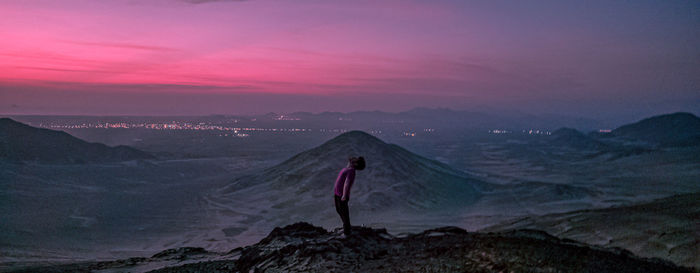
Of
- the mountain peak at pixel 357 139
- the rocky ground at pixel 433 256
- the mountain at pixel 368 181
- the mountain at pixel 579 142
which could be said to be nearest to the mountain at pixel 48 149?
the mountain at pixel 368 181

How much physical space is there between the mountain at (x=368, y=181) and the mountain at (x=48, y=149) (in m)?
50.7

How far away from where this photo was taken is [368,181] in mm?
64500

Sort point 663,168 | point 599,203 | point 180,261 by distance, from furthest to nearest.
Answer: point 663,168
point 599,203
point 180,261

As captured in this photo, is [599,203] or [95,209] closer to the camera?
[95,209]

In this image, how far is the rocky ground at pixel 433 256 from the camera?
7789 millimetres

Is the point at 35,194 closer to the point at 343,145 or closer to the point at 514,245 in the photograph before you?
the point at 343,145

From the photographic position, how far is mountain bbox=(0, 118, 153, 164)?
9000 centimetres

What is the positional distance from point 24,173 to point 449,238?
8450 cm

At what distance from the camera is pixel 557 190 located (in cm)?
6278

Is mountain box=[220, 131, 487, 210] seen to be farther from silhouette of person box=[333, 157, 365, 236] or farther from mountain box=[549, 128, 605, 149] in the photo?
mountain box=[549, 128, 605, 149]

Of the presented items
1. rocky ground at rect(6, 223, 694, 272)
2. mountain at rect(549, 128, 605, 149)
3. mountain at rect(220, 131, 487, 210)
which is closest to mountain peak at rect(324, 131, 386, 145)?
mountain at rect(220, 131, 487, 210)

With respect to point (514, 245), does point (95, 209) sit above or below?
below

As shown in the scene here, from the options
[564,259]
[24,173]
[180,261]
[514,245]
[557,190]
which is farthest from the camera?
[24,173]

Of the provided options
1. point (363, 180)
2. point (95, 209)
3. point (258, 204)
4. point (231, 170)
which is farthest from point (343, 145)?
point (95, 209)
